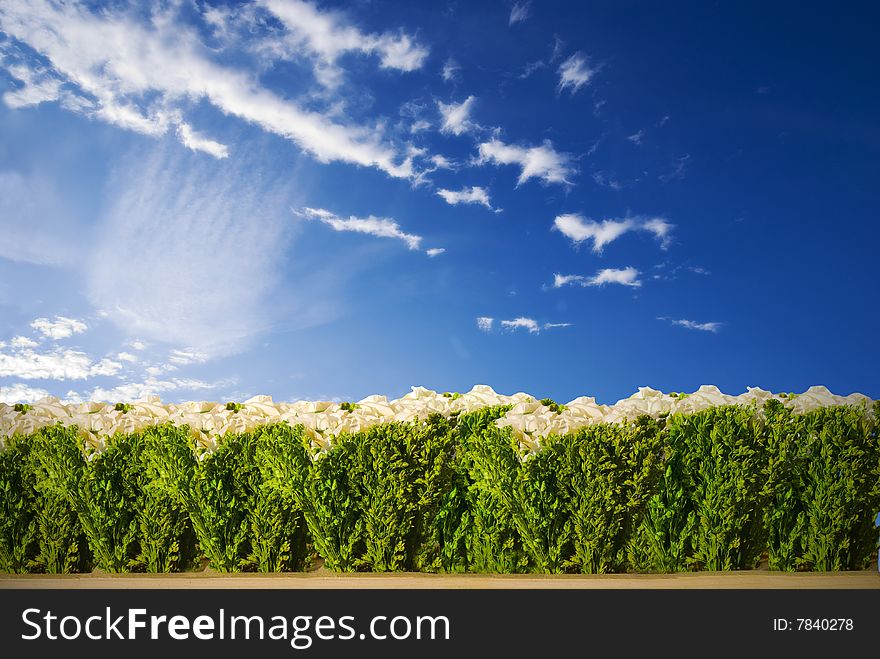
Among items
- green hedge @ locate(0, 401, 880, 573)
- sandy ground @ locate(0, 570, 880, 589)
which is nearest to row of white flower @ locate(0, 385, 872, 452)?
green hedge @ locate(0, 401, 880, 573)

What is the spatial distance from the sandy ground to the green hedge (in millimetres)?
207

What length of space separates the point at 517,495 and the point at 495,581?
0.95 meters

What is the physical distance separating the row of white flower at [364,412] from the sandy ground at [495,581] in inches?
58.4

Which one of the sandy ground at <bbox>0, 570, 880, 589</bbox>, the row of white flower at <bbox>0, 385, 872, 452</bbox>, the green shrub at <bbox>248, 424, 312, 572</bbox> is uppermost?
the row of white flower at <bbox>0, 385, 872, 452</bbox>

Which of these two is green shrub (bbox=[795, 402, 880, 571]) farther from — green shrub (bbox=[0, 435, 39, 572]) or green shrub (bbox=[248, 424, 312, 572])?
green shrub (bbox=[0, 435, 39, 572])

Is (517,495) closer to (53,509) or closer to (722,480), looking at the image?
(722,480)

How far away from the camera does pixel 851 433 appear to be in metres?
8.16

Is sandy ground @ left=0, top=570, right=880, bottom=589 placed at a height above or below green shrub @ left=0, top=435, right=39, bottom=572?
below

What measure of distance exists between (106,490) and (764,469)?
7.74 metres

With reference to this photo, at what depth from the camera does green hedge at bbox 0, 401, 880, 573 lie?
25.7ft

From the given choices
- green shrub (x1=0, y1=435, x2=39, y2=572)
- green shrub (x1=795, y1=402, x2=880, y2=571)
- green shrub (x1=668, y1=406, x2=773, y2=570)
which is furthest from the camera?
green shrub (x1=0, y1=435, x2=39, y2=572)
